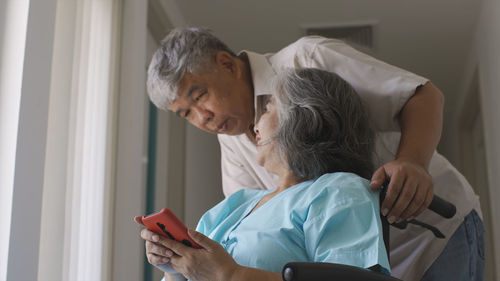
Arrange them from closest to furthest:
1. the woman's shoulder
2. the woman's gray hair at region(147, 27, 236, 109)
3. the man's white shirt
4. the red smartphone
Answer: the red smartphone < the woman's shoulder < the man's white shirt < the woman's gray hair at region(147, 27, 236, 109)

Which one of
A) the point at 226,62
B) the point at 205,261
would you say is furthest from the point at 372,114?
the point at 205,261

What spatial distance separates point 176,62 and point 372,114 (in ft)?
1.87

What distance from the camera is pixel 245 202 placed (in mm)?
1473

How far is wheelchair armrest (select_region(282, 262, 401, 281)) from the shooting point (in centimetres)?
77

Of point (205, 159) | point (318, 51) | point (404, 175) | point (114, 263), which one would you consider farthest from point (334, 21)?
point (404, 175)

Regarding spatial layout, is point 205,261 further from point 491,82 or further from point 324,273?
point 491,82

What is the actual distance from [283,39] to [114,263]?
192 centimetres

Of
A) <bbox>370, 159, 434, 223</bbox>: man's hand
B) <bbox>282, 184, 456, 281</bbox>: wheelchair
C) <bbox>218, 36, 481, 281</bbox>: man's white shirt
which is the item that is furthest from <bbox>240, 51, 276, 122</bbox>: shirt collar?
<bbox>282, 184, 456, 281</bbox>: wheelchair

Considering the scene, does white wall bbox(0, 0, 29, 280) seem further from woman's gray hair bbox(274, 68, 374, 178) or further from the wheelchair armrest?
the wheelchair armrest

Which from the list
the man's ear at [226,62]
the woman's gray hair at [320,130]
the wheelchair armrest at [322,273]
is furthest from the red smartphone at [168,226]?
the man's ear at [226,62]

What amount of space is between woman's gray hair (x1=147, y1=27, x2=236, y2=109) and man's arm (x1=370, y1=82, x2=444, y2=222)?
593 millimetres

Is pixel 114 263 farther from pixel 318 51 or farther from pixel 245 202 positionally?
pixel 318 51

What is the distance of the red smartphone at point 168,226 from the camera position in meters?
0.98

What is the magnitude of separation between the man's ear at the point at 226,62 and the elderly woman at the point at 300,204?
372 millimetres
